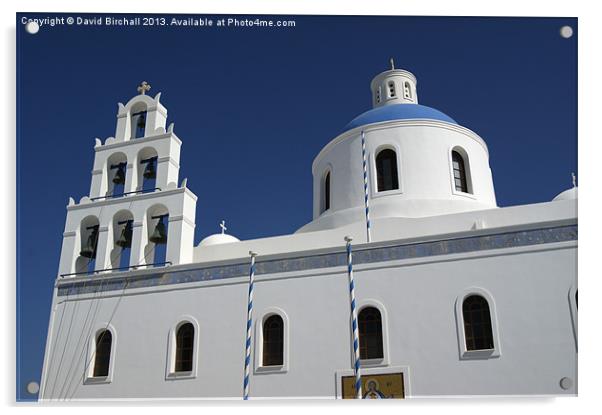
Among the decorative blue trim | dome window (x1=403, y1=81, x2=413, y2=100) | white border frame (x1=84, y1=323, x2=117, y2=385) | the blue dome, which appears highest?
dome window (x1=403, y1=81, x2=413, y2=100)

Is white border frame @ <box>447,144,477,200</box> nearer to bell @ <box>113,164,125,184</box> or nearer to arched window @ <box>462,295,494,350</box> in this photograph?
arched window @ <box>462,295,494,350</box>

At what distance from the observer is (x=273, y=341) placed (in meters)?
8.22

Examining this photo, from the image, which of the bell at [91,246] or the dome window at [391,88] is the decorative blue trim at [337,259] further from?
the dome window at [391,88]

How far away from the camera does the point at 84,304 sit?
8977 mm

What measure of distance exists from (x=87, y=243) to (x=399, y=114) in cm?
604

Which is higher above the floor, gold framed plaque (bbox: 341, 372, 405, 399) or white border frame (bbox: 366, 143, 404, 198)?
white border frame (bbox: 366, 143, 404, 198)

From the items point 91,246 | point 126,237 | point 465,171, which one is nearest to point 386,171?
point 465,171

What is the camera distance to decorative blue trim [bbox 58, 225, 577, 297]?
7621 millimetres

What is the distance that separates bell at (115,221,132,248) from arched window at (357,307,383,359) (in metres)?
4.15

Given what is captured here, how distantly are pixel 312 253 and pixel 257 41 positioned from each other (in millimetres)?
3048

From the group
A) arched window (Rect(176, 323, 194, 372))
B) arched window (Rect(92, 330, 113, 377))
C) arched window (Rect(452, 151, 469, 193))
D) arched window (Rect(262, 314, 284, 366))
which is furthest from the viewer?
arched window (Rect(452, 151, 469, 193))

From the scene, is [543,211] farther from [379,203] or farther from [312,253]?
[312,253]

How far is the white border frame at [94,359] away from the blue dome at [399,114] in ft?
19.0

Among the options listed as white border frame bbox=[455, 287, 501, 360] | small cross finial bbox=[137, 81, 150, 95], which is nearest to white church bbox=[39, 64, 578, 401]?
white border frame bbox=[455, 287, 501, 360]
